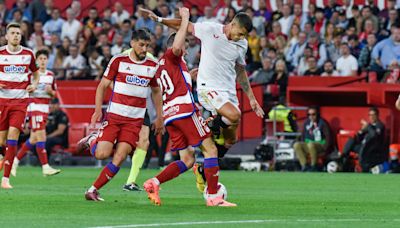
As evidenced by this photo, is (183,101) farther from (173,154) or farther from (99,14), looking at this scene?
(99,14)

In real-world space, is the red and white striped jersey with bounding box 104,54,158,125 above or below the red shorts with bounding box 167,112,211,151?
above

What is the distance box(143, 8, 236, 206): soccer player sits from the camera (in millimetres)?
14234

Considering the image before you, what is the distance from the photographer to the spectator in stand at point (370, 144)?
2631cm

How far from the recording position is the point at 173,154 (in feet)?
93.9

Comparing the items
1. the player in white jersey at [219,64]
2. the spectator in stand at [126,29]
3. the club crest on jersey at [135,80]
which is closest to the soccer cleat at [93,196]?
the club crest on jersey at [135,80]

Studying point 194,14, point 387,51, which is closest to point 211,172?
point 387,51

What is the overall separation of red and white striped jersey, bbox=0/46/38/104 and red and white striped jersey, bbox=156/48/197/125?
4616 mm

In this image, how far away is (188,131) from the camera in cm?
1441

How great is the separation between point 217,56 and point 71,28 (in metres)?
19.8

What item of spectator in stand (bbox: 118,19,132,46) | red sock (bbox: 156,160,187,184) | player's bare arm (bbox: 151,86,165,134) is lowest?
red sock (bbox: 156,160,187,184)

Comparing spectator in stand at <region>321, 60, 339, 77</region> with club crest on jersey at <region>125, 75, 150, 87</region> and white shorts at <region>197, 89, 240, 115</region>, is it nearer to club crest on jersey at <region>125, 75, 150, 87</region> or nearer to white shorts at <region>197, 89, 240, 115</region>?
club crest on jersey at <region>125, 75, 150, 87</region>

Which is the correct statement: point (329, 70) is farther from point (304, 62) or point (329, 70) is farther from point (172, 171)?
point (172, 171)

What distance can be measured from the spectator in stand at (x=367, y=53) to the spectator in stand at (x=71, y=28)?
9070 millimetres

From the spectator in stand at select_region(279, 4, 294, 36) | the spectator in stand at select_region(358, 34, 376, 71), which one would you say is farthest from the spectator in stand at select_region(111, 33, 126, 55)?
the spectator in stand at select_region(358, 34, 376, 71)
